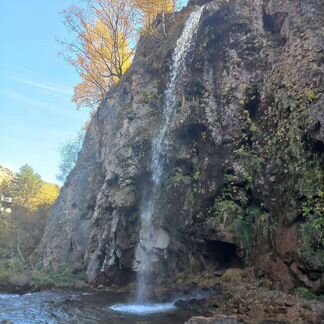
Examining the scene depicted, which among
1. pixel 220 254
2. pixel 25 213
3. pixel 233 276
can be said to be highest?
pixel 25 213

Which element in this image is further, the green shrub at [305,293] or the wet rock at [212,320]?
the green shrub at [305,293]

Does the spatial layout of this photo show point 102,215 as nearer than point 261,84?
No

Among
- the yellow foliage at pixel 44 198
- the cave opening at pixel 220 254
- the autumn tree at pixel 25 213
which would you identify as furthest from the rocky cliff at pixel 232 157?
the yellow foliage at pixel 44 198

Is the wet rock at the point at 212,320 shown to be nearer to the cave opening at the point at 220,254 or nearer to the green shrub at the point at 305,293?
the green shrub at the point at 305,293

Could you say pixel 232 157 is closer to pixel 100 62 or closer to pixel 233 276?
pixel 233 276

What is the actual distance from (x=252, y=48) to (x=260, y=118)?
352 centimetres

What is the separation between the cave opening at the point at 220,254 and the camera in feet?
46.5

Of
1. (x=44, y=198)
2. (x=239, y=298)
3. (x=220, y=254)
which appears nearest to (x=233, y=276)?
(x=239, y=298)

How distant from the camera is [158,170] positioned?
695 inches

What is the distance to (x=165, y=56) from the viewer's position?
2123cm

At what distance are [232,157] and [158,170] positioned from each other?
4127 millimetres

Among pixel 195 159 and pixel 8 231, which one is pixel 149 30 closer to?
pixel 195 159

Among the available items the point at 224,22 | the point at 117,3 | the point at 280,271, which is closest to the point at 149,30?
the point at 117,3

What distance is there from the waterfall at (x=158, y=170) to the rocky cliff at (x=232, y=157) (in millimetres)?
288
